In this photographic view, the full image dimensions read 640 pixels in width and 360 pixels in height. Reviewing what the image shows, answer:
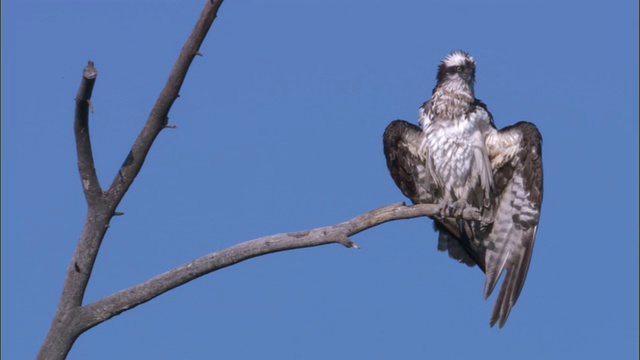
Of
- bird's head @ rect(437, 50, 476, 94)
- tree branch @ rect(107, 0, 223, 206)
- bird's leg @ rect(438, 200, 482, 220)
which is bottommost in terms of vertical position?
bird's leg @ rect(438, 200, 482, 220)

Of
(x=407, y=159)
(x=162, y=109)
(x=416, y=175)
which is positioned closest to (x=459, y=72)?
(x=407, y=159)

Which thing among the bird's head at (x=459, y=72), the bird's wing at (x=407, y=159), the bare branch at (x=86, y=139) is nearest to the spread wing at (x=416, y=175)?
the bird's wing at (x=407, y=159)

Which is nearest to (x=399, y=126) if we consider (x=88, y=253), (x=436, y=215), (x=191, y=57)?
(x=436, y=215)

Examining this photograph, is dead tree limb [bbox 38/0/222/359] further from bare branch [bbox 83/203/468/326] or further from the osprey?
the osprey

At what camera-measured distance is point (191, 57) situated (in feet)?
→ 26.5

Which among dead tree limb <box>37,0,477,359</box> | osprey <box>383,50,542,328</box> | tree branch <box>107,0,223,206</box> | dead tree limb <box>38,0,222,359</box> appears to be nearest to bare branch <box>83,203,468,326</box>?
dead tree limb <box>37,0,477,359</box>

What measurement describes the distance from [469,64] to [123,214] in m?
4.16

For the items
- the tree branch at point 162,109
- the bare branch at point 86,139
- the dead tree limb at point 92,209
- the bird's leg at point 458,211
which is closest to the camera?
the bare branch at point 86,139

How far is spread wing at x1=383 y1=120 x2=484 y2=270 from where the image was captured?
1040 cm

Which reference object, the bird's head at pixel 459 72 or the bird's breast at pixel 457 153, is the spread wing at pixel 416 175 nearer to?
the bird's breast at pixel 457 153

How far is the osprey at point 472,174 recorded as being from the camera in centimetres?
994

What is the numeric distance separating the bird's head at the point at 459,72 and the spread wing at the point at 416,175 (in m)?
0.59

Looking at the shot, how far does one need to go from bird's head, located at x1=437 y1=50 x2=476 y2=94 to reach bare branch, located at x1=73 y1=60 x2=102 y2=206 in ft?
13.2

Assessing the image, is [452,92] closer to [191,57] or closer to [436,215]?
[436,215]
